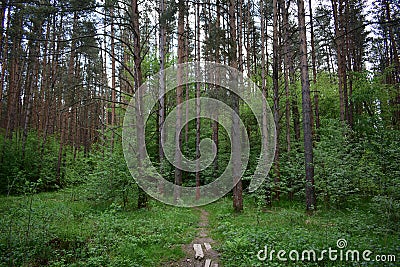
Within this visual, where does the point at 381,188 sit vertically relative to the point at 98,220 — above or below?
above

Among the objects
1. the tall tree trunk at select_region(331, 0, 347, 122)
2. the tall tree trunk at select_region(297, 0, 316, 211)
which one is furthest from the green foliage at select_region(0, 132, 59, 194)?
the tall tree trunk at select_region(331, 0, 347, 122)

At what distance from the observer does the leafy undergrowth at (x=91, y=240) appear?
5.34 metres

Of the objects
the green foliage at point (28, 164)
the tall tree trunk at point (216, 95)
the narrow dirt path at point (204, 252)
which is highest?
the tall tree trunk at point (216, 95)

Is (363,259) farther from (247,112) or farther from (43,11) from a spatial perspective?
(247,112)

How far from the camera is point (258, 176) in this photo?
1227 cm

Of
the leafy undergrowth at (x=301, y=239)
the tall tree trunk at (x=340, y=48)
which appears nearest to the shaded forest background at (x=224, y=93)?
the tall tree trunk at (x=340, y=48)

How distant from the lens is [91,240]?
6418 mm

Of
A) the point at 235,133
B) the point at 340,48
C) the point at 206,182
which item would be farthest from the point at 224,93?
the point at 340,48

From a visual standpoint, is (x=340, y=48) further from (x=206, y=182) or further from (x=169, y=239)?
(x=169, y=239)

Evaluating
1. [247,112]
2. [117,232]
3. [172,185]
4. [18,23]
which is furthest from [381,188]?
[18,23]

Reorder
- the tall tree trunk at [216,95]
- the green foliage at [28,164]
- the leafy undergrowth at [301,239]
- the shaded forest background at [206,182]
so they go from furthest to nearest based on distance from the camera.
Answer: the green foliage at [28,164], the tall tree trunk at [216,95], the shaded forest background at [206,182], the leafy undergrowth at [301,239]

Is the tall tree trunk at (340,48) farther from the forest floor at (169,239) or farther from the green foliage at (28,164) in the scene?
the green foliage at (28,164)

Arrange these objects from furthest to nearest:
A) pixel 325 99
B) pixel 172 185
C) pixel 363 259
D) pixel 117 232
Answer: pixel 325 99, pixel 172 185, pixel 117 232, pixel 363 259

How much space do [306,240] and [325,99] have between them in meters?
16.7
